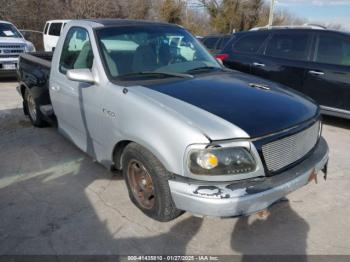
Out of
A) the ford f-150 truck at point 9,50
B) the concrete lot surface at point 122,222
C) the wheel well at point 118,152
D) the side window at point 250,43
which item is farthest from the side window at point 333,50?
the ford f-150 truck at point 9,50

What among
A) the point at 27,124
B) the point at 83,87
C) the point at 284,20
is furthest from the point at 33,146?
the point at 284,20

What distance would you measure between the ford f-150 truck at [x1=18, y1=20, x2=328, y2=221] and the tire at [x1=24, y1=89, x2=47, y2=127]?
1341 millimetres

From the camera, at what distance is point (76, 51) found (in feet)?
13.5

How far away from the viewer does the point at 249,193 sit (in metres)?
2.54

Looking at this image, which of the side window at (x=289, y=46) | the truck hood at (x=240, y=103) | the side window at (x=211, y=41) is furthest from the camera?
the side window at (x=211, y=41)

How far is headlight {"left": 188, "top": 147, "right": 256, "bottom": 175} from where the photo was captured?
2.56 metres

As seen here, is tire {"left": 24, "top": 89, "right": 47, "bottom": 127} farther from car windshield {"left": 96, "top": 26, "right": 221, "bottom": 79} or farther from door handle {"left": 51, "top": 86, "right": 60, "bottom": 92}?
car windshield {"left": 96, "top": 26, "right": 221, "bottom": 79}

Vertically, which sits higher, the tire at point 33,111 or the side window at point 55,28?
the side window at point 55,28

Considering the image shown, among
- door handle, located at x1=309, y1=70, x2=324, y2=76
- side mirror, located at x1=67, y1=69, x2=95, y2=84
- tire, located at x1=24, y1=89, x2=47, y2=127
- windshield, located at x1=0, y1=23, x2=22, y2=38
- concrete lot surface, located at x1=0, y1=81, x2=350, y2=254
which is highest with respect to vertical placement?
side mirror, located at x1=67, y1=69, x2=95, y2=84

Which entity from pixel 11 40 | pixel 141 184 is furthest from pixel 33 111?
pixel 11 40

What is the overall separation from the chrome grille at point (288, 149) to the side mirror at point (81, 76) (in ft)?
6.18

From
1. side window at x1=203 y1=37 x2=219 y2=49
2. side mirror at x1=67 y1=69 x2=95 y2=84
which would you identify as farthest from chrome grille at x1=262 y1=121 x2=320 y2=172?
side window at x1=203 y1=37 x2=219 y2=49

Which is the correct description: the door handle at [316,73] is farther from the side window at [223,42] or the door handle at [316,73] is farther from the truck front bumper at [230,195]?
the side window at [223,42]

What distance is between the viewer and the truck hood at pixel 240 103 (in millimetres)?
2635
